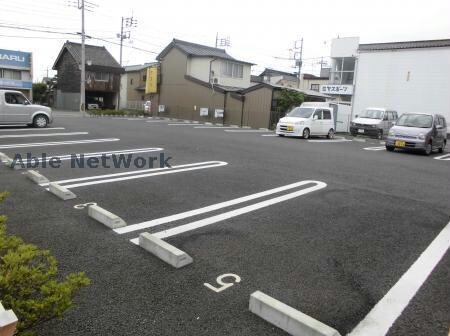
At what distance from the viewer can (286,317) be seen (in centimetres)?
250

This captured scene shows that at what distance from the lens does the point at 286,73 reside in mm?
56469

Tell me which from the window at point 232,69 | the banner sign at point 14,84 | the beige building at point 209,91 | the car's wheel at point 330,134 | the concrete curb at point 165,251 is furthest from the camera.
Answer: the banner sign at point 14,84

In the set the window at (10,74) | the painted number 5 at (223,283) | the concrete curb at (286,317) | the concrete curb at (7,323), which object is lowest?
the painted number 5 at (223,283)

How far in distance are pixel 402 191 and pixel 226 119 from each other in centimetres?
2037

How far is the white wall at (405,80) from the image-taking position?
2397 centimetres

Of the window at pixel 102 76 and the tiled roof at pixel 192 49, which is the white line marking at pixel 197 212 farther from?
the window at pixel 102 76

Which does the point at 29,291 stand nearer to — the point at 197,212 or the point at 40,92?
the point at 197,212

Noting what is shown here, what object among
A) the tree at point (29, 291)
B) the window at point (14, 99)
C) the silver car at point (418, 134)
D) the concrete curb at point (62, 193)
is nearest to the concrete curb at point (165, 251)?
the tree at point (29, 291)

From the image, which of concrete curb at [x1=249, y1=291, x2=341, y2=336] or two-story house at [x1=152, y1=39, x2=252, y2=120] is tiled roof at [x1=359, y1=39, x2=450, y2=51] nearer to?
two-story house at [x1=152, y1=39, x2=252, y2=120]

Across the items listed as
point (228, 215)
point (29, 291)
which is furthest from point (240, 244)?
point (29, 291)

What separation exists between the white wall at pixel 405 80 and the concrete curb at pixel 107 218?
25204 millimetres

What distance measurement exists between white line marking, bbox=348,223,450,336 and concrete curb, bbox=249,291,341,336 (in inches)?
11.4

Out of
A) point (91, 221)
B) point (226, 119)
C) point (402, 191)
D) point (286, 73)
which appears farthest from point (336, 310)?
point (286, 73)

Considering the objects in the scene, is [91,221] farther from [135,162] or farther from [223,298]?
[135,162]
